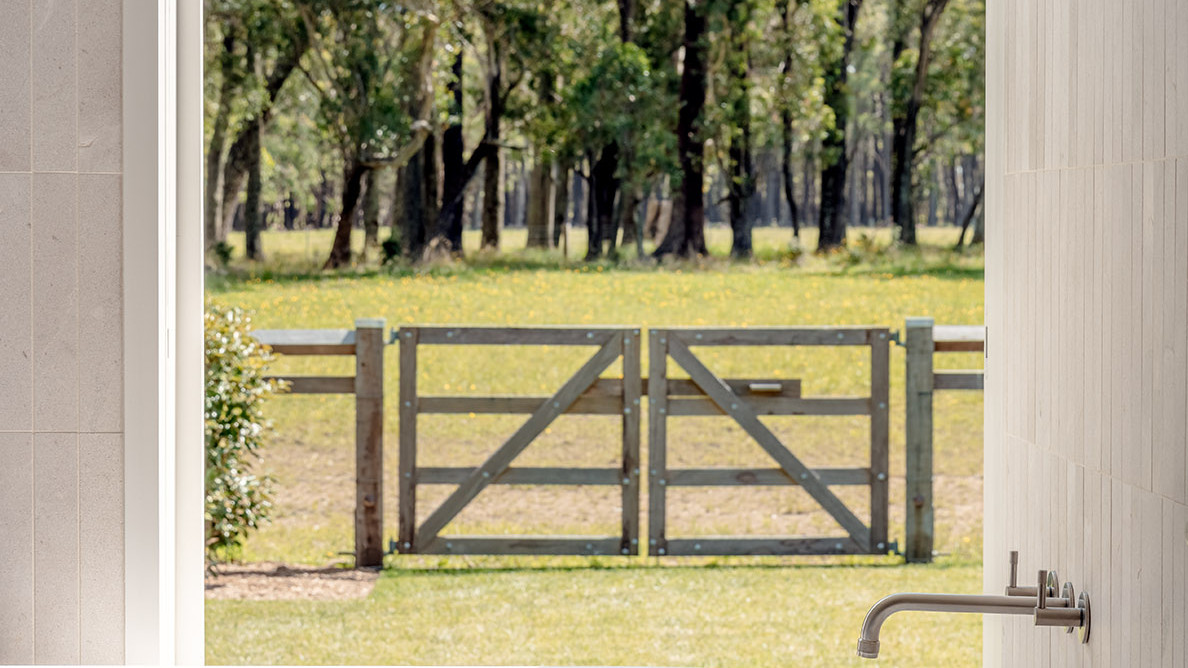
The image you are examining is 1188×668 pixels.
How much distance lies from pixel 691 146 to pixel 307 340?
2.62 meters

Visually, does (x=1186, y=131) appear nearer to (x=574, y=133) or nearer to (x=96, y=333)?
(x=96, y=333)

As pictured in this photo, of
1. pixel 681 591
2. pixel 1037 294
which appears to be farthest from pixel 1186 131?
pixel 681 591

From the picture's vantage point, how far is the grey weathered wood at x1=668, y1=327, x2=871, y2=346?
3883 mm

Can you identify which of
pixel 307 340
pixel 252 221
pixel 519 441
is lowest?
pixel 519 441

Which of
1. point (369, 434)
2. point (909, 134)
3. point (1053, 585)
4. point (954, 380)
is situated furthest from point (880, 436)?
point (1053, 585)

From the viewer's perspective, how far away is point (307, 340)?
3.95m

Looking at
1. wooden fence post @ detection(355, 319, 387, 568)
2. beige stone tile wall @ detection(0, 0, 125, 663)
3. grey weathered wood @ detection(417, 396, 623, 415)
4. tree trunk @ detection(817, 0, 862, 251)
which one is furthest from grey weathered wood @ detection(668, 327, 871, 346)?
beige stone tile wall @ detection(0, 0, 125, 663)

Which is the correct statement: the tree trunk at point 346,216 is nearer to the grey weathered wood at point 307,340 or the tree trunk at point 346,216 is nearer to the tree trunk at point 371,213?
the tree trunk at point 371,213

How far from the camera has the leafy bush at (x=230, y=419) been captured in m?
2.96

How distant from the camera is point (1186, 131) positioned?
30.8 inches

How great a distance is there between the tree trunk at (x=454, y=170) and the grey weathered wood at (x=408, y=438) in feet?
6.22

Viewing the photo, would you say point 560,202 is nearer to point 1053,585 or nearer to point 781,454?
point 781,454

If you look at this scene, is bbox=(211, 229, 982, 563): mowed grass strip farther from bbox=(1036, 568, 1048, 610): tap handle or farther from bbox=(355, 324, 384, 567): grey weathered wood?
bbox=(1036, 568, 1048, 610): tap handle

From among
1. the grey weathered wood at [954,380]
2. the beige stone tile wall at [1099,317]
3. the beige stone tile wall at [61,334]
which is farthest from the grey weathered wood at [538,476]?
the beige stone tile wall at [1099,317]
